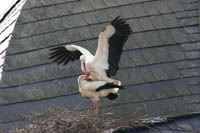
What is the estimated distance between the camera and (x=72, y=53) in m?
12.7

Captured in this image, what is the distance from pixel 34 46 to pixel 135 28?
138cm

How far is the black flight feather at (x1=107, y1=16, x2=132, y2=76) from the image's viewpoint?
12039 mm

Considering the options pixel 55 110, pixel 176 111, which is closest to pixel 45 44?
pixel 55 110

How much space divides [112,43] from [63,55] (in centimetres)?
80

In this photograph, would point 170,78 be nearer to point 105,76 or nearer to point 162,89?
point 162,89

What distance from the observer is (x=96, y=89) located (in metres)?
12.2

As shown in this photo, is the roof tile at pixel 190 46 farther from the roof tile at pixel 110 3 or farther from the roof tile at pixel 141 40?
the roof tile at pixel 110 3

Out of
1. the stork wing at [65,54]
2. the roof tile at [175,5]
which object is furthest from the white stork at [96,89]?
the roof tile at [175,5]

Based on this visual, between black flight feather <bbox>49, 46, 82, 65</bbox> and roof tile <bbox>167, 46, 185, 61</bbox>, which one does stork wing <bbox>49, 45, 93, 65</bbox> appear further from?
roof tile <bbox>167, 46, 185, 61</bbox>

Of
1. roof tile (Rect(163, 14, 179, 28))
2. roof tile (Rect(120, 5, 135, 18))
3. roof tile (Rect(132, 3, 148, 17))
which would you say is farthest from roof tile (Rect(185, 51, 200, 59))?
roof tile (Rect(120, 5, 135, 18))

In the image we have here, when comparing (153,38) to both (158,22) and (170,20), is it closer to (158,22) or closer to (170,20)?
(158,22)

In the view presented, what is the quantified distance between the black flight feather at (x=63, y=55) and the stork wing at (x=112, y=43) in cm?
53

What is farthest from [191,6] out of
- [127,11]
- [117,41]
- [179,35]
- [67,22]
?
[117,41]

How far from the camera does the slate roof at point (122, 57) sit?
12812 millimetres
